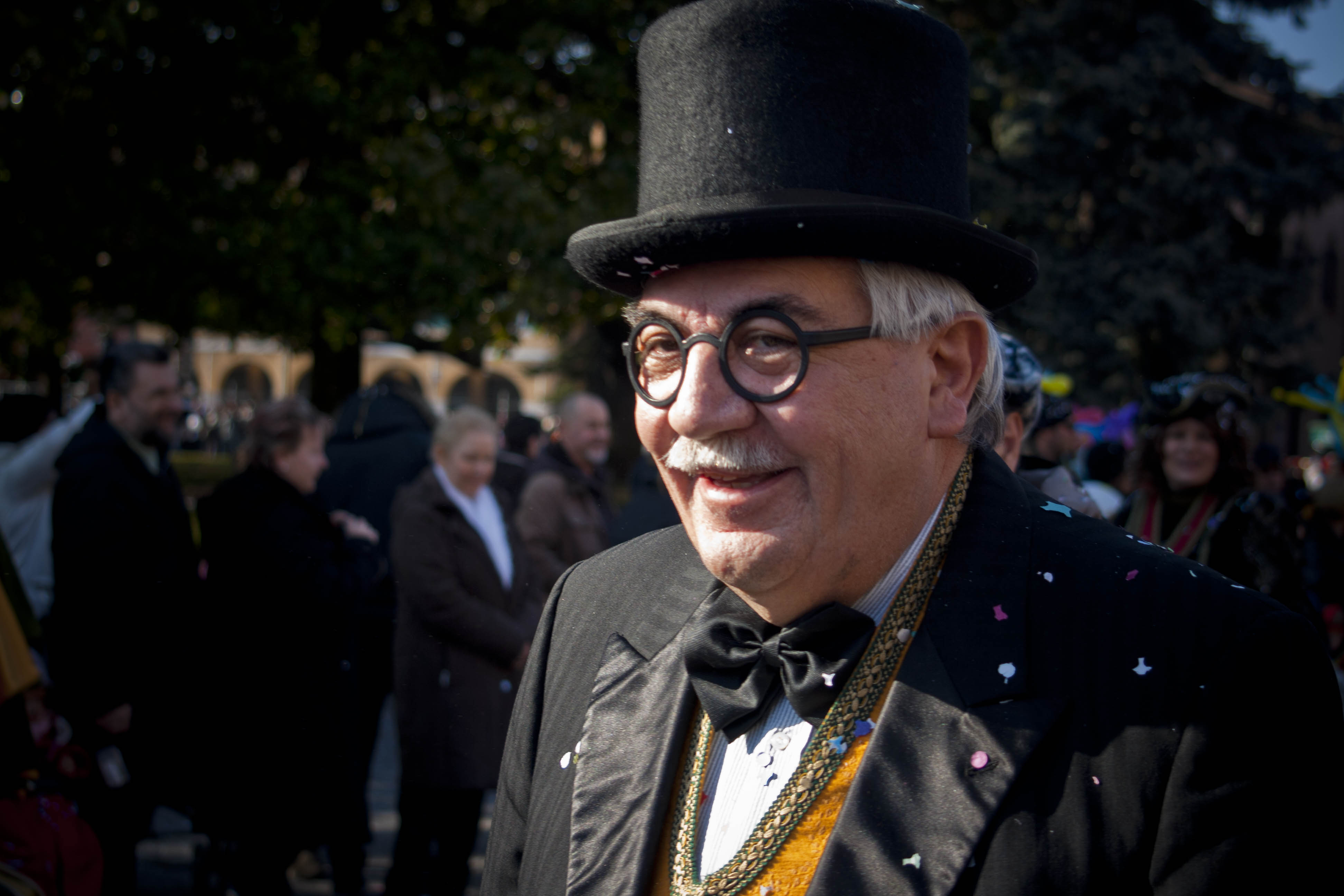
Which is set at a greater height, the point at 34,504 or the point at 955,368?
the point at 955,368

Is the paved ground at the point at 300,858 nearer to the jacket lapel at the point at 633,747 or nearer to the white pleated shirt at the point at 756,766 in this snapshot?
the jacket lapel at the point at 633,747

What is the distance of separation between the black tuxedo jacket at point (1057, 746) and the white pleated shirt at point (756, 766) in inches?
2.4

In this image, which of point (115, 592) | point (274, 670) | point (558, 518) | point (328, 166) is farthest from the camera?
point (328, 166)

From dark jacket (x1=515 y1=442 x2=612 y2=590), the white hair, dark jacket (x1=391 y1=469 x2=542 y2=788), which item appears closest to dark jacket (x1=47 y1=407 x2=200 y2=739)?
dark jacket (x1=391 y1=469 x2=542 y2=788)

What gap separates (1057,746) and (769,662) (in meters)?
0.42

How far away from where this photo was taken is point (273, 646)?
4.30 meters

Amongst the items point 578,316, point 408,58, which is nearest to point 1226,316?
point 578,316

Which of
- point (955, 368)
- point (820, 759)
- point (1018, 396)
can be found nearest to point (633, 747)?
point (820, 759)

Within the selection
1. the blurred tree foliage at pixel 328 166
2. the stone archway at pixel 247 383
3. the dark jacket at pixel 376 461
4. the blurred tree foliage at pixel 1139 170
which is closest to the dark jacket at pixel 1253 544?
the dark jacket at pixel 376 461

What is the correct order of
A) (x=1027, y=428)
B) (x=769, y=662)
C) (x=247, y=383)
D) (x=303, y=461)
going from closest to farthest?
(x=769, y=662) → (x=1027, y=428) → (x=303, y=461) → (x=247, y=383)

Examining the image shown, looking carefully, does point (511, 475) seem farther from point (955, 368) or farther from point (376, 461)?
point (955, 368)

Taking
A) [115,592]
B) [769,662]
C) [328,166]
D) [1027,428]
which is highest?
[328,166]

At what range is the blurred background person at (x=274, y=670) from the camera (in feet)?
13.9

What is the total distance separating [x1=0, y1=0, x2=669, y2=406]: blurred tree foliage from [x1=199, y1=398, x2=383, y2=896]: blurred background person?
7643 millimetres
